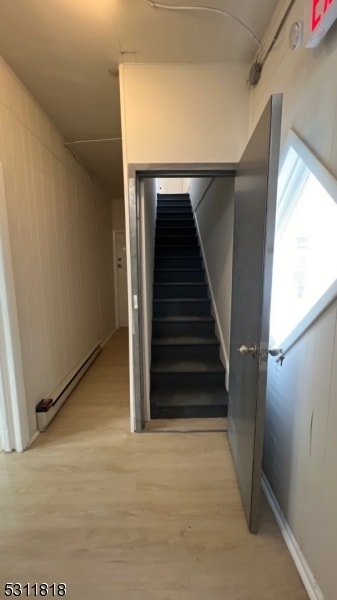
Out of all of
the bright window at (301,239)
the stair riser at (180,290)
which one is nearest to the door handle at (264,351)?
the bright window at (301,239)

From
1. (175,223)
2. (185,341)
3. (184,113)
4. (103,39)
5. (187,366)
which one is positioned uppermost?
(103,39)

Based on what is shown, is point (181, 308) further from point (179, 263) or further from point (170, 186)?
point (170, 186)

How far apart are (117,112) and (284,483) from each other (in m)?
2.86

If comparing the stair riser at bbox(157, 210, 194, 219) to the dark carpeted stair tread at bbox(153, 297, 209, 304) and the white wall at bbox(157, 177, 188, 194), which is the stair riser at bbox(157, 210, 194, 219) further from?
the dark carpeted stair tread at bbox(153, 297, 209, 304)

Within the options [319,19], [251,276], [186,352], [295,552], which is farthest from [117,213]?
[295,552]

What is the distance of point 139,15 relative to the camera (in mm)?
1468

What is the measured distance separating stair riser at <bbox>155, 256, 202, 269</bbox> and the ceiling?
189cm

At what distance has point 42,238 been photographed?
7.80 ft

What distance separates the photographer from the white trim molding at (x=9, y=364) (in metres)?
1.82

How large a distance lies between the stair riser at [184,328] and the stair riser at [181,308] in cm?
20

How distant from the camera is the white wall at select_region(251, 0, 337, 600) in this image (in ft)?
3.37

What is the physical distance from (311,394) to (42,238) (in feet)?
7.25

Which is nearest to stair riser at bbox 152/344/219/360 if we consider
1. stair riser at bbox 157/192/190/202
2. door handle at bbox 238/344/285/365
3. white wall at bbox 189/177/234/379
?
white wall at bbox 189/177/234/379

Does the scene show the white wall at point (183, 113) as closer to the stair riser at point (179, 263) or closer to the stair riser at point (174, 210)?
the stair riser at point (179, 263)
